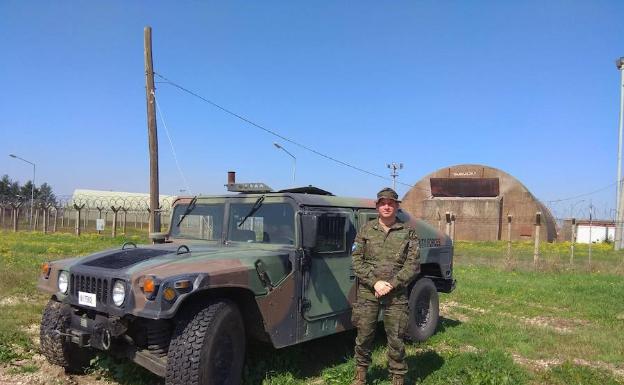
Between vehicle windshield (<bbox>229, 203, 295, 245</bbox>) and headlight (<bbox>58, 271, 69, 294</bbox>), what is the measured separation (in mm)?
1534

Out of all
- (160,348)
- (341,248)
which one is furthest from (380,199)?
(160,348)

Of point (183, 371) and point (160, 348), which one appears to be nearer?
point (183, 371)

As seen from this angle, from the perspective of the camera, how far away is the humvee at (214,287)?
165 inches

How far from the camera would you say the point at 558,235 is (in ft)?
142

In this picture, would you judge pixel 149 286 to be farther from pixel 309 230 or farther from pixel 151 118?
pixel 151 118

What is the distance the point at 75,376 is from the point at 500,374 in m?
3.96

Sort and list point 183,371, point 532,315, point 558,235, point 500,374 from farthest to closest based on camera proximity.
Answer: point 558,235
point 532,315
point 500,374
point 183,371

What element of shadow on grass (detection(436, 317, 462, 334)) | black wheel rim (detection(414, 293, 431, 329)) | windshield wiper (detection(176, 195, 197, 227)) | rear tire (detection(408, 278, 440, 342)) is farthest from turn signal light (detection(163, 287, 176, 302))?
shadow on grass (detection(436, 317, 462, 334))

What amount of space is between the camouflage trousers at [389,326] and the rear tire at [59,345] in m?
2.52

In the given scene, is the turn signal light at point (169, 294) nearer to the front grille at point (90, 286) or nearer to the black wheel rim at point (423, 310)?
the front grille at point (90, 286)

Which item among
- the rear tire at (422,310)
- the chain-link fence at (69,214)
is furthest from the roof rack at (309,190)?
the chain-link fence at (69,214)

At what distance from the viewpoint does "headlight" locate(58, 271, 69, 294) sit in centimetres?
486

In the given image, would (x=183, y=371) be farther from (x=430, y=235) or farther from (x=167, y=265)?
(x=430, y=235)

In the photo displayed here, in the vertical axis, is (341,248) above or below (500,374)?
above
